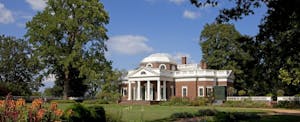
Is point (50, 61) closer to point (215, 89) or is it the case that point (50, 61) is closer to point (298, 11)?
point (215, 89)

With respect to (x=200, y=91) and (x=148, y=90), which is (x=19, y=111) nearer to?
(x=200, y=91)

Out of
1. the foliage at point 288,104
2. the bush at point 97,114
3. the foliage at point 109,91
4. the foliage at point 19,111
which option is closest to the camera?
the foliage at point 19,111

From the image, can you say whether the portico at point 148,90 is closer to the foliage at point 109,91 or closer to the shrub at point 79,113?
the foliage at point 109,91

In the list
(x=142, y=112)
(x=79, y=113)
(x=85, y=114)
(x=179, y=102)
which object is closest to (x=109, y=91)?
(x=179, y=102)

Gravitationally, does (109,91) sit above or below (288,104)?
above

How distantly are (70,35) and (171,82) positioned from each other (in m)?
17.5

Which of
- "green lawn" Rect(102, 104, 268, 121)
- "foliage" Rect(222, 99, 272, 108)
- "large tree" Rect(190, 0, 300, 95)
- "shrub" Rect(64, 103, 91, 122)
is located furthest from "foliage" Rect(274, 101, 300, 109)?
"shrub" Rect(64, 103, 91, 122)

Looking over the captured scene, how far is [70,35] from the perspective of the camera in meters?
50.6

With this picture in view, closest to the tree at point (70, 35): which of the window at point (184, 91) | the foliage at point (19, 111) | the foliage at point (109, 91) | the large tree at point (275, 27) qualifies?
the foliage at point (109, 91)

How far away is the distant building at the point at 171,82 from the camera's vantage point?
5617cm

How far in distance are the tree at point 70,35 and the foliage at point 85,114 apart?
33.8 m

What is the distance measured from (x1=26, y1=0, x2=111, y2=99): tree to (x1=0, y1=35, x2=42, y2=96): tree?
6.02 metres

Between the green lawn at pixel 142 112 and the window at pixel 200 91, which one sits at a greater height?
the window at pixel 200 91

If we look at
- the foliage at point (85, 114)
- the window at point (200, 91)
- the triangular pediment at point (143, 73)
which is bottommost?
the foliage at point (85, 114)
